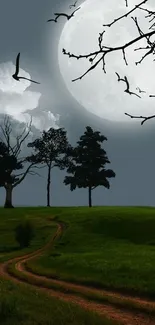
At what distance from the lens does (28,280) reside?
87.6 feet

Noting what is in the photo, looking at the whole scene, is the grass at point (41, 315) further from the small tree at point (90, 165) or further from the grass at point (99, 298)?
the small tree at point (90, 165)

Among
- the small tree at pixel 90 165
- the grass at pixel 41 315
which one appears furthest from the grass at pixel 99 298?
the small tree at pixel 90 165

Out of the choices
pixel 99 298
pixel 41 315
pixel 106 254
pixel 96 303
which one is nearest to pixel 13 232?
pixel 106 254

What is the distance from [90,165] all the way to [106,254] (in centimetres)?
5669

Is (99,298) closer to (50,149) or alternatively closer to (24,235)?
(24,235)

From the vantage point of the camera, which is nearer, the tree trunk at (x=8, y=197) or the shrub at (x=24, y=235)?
the shrub at (x=24, y=235)

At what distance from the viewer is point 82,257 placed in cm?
3409

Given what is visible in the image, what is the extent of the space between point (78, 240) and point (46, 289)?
2471 centimetres

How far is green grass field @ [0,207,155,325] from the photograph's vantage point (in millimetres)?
13891

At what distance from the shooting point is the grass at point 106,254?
25.1m

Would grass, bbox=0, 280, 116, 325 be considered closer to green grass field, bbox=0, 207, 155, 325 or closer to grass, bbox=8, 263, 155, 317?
green grass field, bbox=0, 207, 155, 325

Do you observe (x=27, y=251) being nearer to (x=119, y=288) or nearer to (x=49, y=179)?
(x=119, y=288)

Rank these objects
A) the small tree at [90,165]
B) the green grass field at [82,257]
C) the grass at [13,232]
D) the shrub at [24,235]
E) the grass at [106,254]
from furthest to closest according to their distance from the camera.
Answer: the small tree at [90,165] → the shrub at [24,235] → the grass at [13,232] → the grass at [106,254] → the green grass field at [82,257]

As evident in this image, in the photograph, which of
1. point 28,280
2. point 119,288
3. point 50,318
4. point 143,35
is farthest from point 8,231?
point 143,35
